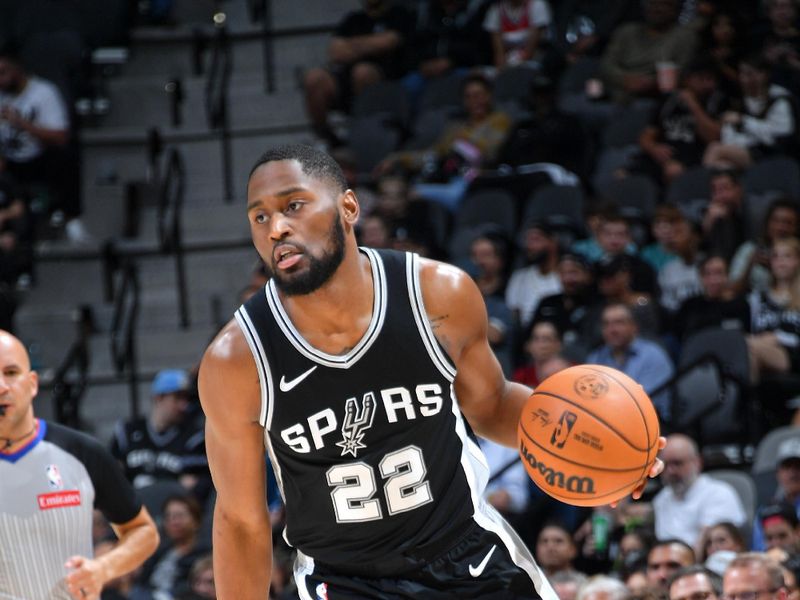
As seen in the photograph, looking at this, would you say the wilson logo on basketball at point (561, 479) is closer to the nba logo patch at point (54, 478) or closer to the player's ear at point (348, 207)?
the player's ear at point (348, 207)

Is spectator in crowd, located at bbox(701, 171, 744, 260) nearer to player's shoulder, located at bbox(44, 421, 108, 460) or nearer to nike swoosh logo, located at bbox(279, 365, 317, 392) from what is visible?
player's shoulder, located at bbox(44, 421, 108, 460)

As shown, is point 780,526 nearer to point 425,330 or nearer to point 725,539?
point 725,539

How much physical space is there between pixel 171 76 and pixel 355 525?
33.6 ft

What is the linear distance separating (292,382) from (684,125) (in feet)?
26.0

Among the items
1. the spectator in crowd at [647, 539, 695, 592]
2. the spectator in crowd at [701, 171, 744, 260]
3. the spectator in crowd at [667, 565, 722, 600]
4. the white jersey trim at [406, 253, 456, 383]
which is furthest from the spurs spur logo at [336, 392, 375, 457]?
the spectator in crowd at [701, 171, 744, 260]

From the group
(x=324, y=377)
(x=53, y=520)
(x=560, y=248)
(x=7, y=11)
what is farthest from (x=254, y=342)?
(x=7, y=11)

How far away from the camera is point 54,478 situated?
4871 millimetres

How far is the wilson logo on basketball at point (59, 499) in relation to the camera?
15.8ft

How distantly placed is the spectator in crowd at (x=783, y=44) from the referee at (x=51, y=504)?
7210 millimetres

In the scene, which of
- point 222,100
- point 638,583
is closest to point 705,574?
point 638,583

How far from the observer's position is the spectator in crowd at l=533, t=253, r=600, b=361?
9.34m

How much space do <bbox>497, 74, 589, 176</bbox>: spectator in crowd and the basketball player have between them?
24.6 ft

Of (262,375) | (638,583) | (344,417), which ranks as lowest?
(638,583)

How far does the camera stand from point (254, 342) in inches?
142
